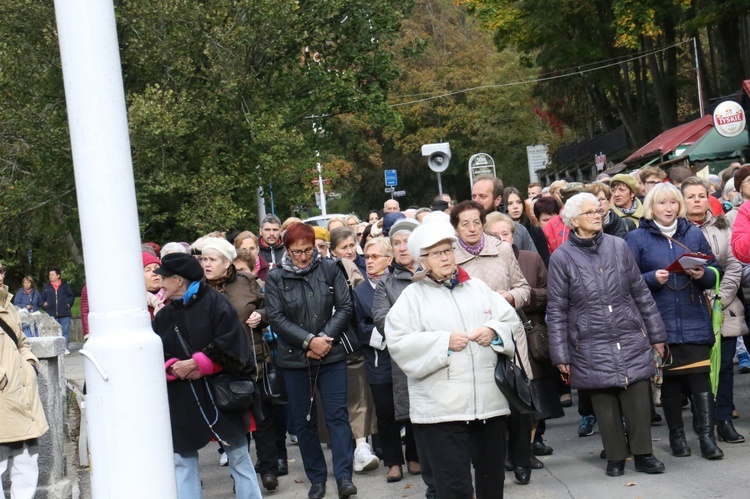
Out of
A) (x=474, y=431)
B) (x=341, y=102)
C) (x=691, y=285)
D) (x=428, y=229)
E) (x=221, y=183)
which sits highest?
(x=341, y=102)

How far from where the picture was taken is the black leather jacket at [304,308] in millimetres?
8539

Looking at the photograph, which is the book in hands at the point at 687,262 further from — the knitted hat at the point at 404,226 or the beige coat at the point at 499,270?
the knitted hat at the point at 404,226

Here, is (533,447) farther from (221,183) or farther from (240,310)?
(221,183)

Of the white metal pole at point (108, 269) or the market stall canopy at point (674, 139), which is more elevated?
the market stall canopy at point (674, 139)

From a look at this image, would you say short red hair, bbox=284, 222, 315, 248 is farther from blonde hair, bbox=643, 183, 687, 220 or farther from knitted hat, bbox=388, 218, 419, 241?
blonde hair, bbox=643, 183, 687, 220

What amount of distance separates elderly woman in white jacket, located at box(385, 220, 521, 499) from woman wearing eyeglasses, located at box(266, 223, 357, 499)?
2.31 meters

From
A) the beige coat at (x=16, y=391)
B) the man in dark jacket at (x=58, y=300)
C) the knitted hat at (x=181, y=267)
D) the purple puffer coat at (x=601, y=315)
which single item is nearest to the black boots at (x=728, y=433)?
the purple puffer coat at (x=601, y=315)

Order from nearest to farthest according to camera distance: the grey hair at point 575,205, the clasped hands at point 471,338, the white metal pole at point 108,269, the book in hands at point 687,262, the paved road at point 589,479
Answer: the white metal pole at point 108,269 → the clasped hands at point 471,338 → the paved road at point 589,479 → the grey hair at point 575,205 → the book in hands at point 687,262

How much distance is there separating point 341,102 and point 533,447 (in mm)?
20304

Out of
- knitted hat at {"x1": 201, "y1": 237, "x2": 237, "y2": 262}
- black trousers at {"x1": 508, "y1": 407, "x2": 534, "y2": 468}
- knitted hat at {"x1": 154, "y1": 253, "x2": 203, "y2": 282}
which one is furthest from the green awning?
knitted hat at {"x1": 154, "y1": 253, "x2": 203, "y2": 282}

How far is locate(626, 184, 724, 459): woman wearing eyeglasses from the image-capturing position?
845cm

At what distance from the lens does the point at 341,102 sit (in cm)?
2889

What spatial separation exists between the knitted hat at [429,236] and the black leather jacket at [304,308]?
241cm

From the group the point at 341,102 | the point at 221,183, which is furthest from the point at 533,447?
the point at 341,102
